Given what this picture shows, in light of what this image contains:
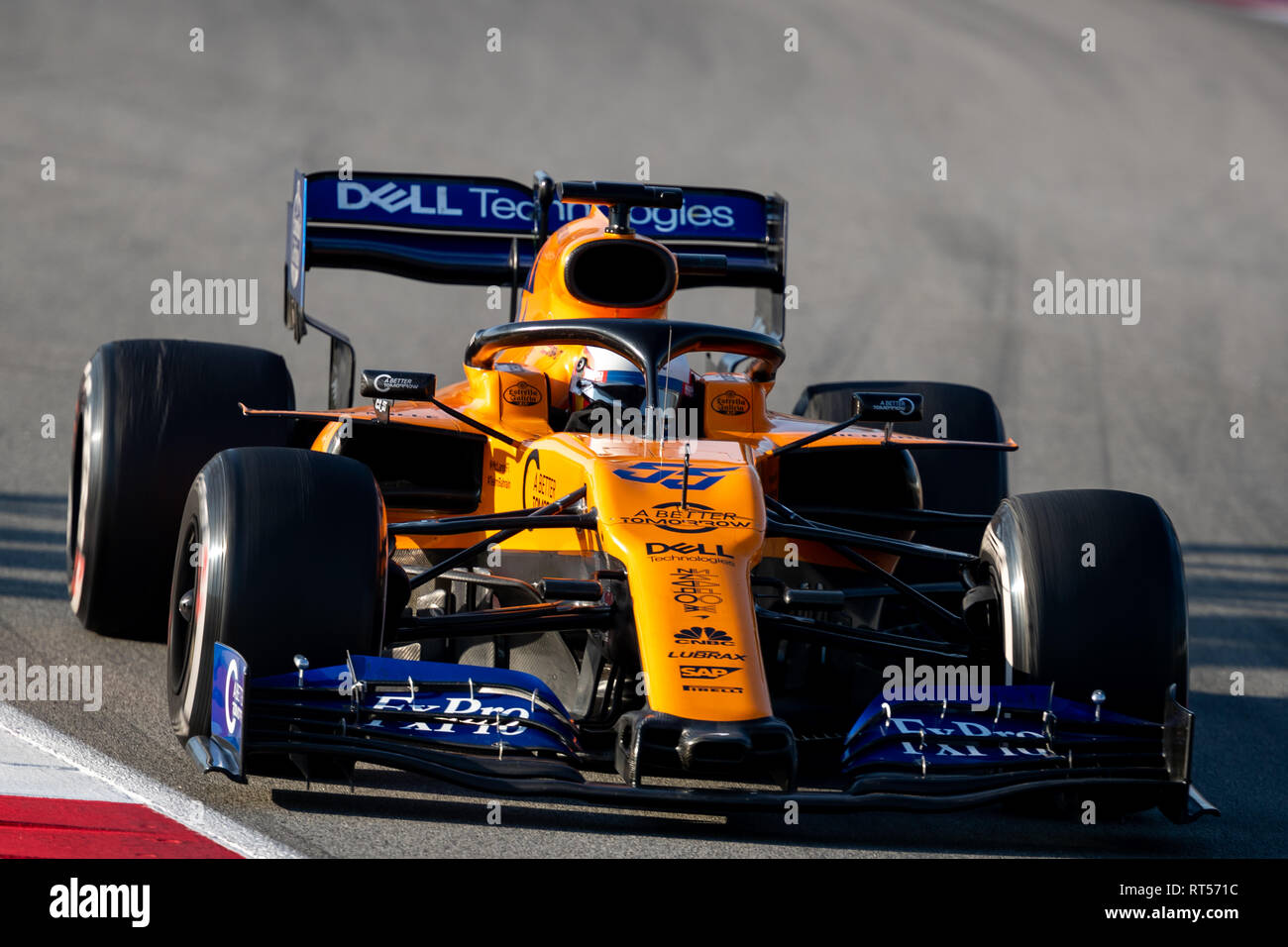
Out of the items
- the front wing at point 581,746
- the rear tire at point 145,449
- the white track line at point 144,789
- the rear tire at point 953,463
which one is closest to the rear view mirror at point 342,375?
the rear tire at point 145,449

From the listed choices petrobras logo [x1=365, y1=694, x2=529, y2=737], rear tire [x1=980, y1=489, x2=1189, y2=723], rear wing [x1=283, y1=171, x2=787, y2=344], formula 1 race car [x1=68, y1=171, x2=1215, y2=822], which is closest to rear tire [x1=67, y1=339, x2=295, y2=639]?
formula 1 race car [x1=68, y1=171, x2=1215, y2=822]

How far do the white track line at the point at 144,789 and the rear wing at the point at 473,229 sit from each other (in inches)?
100.0

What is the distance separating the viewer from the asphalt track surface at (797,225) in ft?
17.1

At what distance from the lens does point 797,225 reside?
18016 mm

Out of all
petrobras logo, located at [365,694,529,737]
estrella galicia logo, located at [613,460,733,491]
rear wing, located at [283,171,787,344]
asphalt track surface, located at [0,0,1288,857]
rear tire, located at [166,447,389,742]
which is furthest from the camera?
rear wing, located at [283,171,787,344]

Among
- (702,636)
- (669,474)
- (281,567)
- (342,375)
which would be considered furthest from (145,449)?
(702,636)

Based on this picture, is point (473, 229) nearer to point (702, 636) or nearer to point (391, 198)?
point (391, 198)

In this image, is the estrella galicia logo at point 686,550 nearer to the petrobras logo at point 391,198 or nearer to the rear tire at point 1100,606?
the rear tire at point 1100,606

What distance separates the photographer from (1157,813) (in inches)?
207

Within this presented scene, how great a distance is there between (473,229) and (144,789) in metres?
3.64

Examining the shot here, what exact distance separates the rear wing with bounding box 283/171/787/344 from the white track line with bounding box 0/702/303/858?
2540 millimetres

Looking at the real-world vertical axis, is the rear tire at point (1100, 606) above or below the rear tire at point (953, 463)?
below

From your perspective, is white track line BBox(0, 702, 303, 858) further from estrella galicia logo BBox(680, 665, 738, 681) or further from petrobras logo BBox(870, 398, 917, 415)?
petrobras logo BBox(870, 398, 917, 415)

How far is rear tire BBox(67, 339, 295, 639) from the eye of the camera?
603cm
